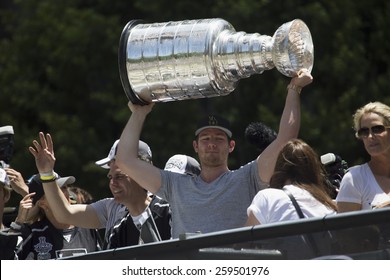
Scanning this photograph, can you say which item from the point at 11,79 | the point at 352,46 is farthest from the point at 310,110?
the point at 11,79

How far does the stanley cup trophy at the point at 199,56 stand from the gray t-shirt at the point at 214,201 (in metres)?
0.46

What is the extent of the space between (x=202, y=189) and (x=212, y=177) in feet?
0.41

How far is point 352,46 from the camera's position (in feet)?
49.0

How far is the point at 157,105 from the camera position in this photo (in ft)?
50.5

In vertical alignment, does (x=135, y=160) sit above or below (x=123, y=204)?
above

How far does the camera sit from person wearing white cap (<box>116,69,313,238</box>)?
615 centimetres

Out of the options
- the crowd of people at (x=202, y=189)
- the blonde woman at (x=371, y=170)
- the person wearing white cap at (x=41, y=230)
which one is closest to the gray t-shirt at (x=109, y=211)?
the crowd of people at (x=202, y=189)

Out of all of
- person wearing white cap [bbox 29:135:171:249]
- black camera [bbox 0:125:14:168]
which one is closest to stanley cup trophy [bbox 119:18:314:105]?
person wearing white cap [bbox 29:135:171:249]

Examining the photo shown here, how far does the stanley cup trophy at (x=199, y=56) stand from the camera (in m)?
6.03

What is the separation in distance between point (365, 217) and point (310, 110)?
1107 centimetres

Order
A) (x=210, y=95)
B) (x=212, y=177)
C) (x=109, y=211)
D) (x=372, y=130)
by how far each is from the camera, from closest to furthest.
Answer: (x=372, y=130) < (x=210, y=95) < (x=212, y=177) < (x=109, y=211)

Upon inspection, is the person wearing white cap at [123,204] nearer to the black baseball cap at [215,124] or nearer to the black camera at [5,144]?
the black baseball cap at [215,124]

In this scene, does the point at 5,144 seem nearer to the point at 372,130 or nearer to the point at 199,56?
the point at 199,56

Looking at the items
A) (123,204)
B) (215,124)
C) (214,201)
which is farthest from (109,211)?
(214,201)
